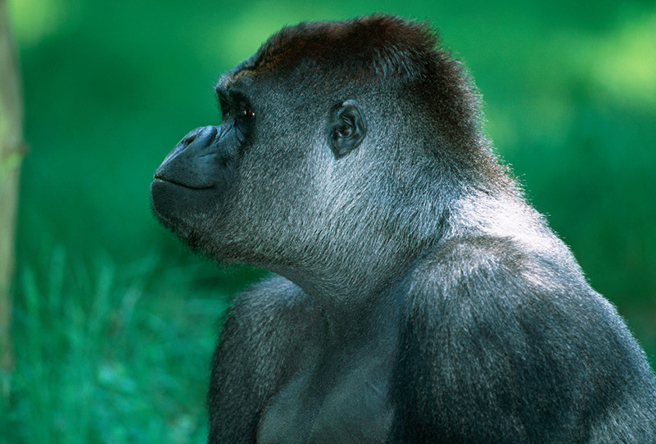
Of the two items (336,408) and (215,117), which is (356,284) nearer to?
(336,408)

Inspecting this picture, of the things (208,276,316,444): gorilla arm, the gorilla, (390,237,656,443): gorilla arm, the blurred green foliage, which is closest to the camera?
(390,237,656,443): gorilla arm

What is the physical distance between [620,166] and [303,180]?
433cm

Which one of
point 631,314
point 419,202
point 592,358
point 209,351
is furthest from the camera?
point 631,314

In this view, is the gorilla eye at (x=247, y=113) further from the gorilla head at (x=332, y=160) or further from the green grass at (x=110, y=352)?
the green grass at (x=110, y=352)

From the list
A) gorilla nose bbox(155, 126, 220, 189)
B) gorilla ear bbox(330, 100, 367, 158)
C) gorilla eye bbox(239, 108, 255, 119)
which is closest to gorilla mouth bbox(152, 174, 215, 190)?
gorilla nose bbox(155, 126, 220, 189)

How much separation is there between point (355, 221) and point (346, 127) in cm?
29

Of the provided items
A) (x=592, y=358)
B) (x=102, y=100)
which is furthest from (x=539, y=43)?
(x=592, y=358)

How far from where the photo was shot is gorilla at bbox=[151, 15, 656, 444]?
222 centimetres

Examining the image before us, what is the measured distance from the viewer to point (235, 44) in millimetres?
6410

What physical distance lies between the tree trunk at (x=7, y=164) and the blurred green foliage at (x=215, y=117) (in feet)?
2.47

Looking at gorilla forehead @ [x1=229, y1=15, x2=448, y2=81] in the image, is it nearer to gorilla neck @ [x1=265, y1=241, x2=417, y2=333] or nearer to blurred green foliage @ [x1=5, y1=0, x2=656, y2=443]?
gorilla neck @ [x1=265, y1=241, x2=417, y2=333]

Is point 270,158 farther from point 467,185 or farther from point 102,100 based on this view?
point 102,100

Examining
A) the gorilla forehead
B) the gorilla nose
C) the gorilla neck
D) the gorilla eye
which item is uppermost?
the gorilla forehead

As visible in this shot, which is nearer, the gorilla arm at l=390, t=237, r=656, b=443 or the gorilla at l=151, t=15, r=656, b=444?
the gorilla arm at l=390, t=237, r=656, b=443
